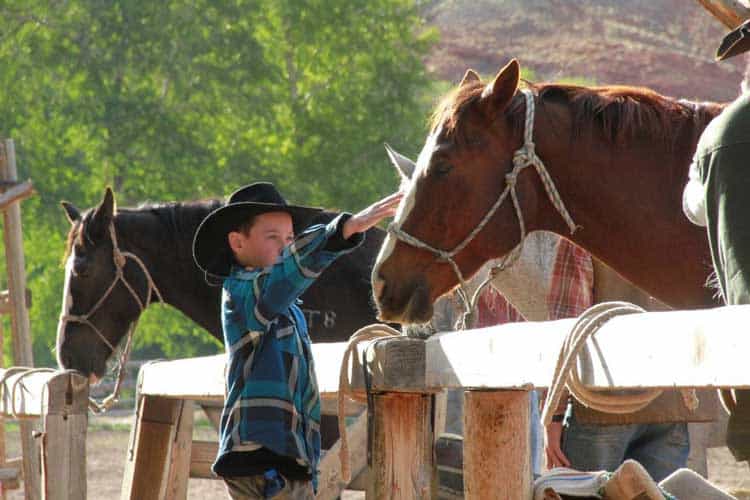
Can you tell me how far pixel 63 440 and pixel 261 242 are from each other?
1.45m

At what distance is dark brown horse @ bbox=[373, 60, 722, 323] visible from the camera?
4.19 meters

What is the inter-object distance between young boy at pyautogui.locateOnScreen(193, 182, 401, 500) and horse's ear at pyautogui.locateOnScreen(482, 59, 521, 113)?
64cm

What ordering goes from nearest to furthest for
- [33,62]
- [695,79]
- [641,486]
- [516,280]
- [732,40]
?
1. [641,486]
2. [732,40]
3. [516,280]
4. [33,62]
5. [695,79]

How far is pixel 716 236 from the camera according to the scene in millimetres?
2680

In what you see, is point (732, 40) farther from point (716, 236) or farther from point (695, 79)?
point (695, 79)

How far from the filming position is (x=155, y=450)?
505 centimetres

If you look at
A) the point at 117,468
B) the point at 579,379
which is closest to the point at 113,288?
the point at 579,379

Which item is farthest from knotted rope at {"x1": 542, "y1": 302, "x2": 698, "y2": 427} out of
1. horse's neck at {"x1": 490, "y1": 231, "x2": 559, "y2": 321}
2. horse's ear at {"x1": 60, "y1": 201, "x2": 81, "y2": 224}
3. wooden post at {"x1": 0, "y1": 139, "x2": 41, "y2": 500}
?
wooden post at {"x1": 0, "y1": 139, "x2": 41, "y2": 500}

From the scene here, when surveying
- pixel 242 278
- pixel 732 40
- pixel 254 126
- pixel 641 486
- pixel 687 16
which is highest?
pixel 687 16

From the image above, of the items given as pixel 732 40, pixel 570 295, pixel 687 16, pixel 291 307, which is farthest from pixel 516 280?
pixel 687 16

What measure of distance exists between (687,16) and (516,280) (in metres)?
67.8

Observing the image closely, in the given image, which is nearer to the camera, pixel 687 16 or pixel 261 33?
pixel 261 33

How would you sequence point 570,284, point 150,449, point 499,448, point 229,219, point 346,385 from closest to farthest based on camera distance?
point 499,448, point 346,385, point 229,219, point 150,449, point 570,284

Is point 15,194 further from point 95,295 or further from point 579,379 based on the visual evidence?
point 579,379
